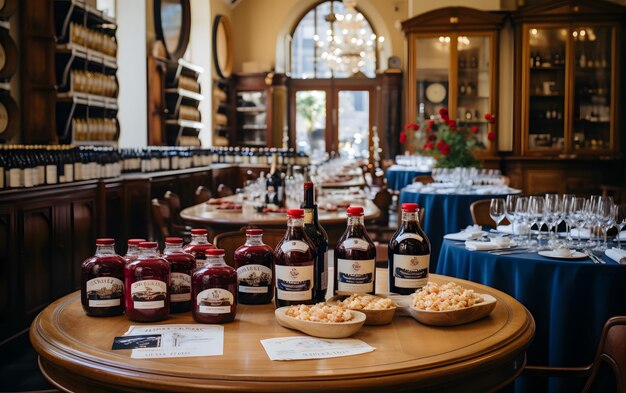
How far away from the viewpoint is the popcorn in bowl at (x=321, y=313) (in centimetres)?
163

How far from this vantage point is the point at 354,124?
14.7 m

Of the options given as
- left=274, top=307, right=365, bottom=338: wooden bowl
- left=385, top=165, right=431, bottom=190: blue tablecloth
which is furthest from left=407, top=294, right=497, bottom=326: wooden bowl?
left=385, top=165, right=431, bottom=190: blue tablecloth

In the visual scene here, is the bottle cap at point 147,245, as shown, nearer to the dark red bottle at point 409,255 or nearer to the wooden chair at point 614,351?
the dark red bottle at point 409,255

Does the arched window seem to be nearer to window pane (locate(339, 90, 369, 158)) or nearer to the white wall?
window pane (locate(339, 90, 369, 158))

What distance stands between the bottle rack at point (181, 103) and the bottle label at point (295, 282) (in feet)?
29.0

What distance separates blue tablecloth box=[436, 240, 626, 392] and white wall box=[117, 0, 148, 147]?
24.7 feet

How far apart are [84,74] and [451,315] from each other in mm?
6138

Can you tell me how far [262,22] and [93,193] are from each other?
9527 mm

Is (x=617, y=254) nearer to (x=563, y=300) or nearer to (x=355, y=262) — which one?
(x=563, y=300)

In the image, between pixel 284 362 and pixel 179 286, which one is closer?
A: pixel 284 362

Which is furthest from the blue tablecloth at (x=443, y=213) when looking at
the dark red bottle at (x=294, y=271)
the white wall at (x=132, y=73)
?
the white wall at (x=132, y=73)

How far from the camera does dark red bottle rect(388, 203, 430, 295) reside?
79.4 inches

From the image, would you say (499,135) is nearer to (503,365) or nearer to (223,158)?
(223,158)

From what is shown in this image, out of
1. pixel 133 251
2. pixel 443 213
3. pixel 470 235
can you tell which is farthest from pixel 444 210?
pixel 133 251
